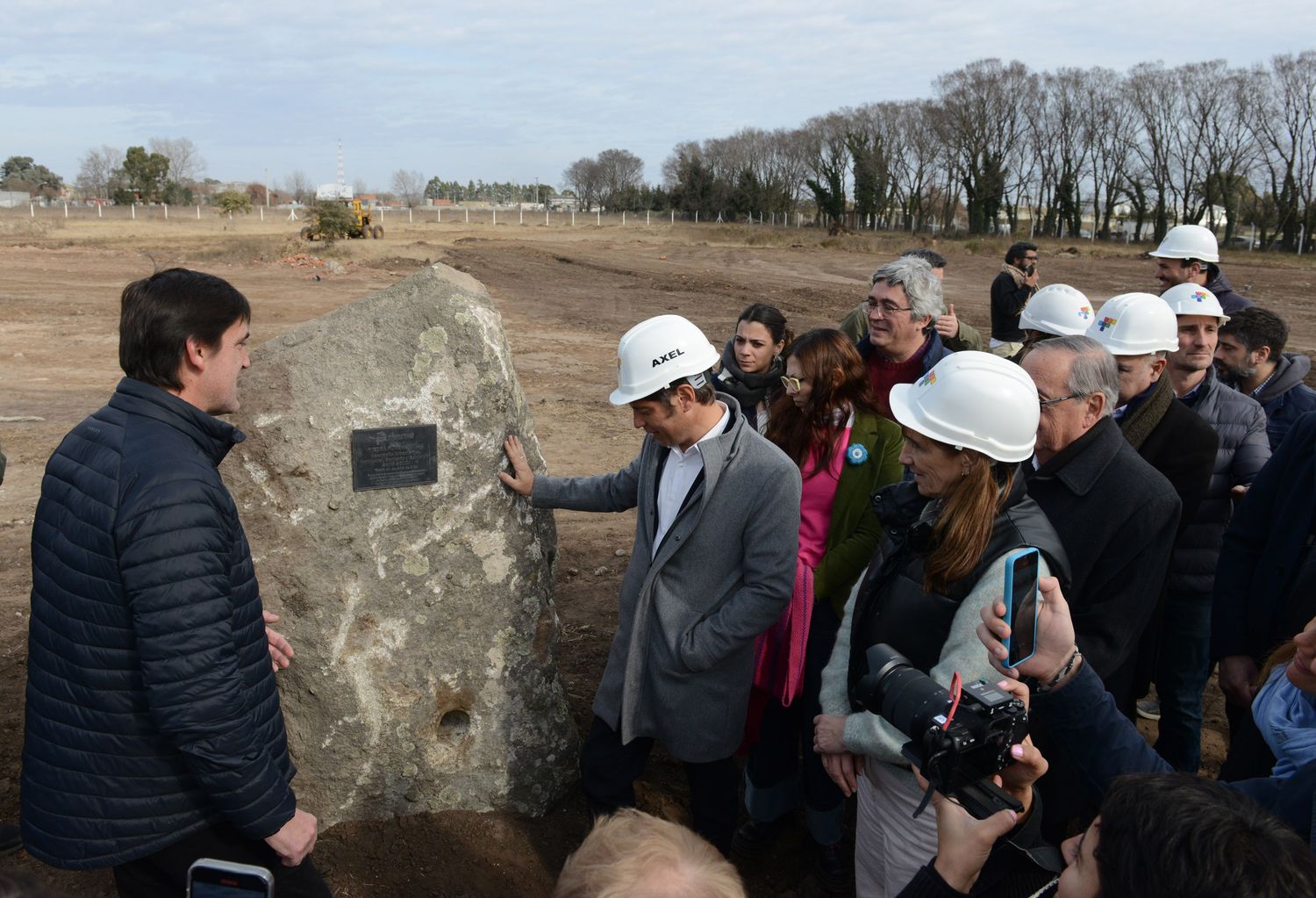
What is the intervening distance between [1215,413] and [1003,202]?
203ft

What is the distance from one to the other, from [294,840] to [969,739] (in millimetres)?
1668

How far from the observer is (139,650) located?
6.82 feet

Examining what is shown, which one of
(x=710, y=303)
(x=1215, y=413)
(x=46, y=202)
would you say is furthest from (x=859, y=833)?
(x=46, y=202)

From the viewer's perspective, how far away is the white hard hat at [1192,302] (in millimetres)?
4227

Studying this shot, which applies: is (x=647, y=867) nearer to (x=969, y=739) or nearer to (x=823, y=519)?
(x=969, y=739)

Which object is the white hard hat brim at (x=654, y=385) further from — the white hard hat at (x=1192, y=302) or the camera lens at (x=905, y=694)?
the white hard hat at (x=1192, y=302)

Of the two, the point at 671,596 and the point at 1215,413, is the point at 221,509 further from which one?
the point at 1215,413

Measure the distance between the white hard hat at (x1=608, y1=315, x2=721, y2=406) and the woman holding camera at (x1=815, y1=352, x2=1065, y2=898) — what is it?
0.63 meters

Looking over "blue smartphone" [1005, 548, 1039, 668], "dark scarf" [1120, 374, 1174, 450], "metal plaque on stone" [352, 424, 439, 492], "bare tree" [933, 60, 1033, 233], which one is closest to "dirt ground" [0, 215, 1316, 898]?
"metal plaque on stone" [352, 424, 439, 492]

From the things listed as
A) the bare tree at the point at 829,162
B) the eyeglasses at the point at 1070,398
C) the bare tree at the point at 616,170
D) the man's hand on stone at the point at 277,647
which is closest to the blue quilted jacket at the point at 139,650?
the man's hand on stone at the point at 277,647

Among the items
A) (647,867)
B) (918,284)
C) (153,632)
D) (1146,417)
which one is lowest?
(647,867)

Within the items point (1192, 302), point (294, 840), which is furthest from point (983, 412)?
point (1192, 302)

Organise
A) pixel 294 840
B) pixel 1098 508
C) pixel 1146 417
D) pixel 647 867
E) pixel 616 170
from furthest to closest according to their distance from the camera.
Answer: pixel 616 170
pixel 1146 417
pixel 1098 508
pixel 294 840
pixel 647 867

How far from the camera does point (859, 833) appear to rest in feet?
9.21
